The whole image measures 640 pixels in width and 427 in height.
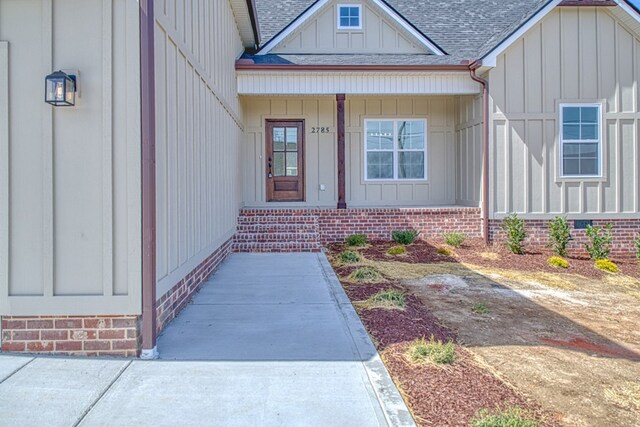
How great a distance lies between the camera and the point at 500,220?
10094 mm

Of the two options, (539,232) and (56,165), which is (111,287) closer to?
(56,165)

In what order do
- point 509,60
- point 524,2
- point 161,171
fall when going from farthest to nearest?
point 524,2
point 509,60
point 161,171

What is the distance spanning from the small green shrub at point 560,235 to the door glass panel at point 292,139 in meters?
6.18

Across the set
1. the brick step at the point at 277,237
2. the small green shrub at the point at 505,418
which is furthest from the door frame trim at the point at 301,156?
the small green shrub at the point at 505,418

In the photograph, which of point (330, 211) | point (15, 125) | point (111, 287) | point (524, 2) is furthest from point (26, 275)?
point (524, 2)

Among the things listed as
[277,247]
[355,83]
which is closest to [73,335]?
[277,247]

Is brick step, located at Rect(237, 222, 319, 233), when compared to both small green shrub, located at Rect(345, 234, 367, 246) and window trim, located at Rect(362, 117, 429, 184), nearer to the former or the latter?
small green shrub, located at Rect(345, 234, 367, 246)

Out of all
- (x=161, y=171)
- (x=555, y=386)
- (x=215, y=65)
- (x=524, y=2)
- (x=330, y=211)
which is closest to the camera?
(x=555, y=386)

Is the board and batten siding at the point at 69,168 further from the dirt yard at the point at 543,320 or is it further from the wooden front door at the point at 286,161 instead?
the wooden front door at the point at 286,161

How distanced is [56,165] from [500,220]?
8695mm

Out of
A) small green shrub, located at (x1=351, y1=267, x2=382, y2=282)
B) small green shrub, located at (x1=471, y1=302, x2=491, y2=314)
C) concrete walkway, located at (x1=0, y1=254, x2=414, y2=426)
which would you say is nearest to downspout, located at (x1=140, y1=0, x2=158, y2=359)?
concrete walkway, located at (x1=0, y1=254, x2=414, y2=426)

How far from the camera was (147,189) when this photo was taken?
3.77 metres

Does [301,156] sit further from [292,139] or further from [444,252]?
[444,252]

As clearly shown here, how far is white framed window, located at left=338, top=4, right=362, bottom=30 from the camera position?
12.0 m
